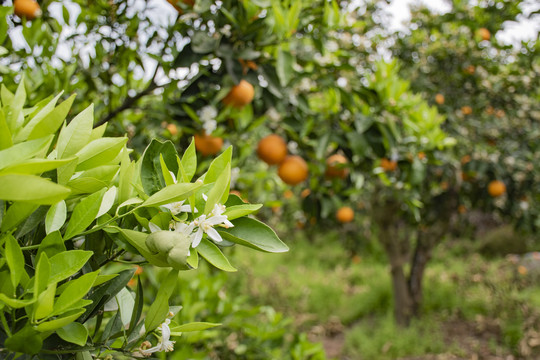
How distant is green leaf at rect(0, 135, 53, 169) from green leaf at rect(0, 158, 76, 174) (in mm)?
29

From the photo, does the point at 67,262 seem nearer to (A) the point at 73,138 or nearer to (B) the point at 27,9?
(A) the point at 73,138

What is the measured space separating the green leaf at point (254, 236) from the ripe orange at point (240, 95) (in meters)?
0.77

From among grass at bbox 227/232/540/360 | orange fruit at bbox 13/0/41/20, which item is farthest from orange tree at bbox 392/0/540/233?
orange fruit at bbox 13/0/41/20

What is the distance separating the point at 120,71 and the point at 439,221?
3.05m

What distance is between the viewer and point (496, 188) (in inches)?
102

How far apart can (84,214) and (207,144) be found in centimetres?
89

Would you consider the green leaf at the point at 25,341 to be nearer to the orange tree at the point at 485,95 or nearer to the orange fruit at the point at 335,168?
the orange fruit at the point at 335,168

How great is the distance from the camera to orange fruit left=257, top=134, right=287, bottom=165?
142cm

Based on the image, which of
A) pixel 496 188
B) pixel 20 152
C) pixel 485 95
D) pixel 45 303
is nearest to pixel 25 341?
pixel 45 303

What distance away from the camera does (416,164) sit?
1.37 m

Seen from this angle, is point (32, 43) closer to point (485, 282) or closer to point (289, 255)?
point (485, 282)

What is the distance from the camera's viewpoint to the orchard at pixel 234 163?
0.39 m

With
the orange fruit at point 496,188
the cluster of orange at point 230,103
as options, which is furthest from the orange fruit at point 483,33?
the cluster of orange at point 230,103

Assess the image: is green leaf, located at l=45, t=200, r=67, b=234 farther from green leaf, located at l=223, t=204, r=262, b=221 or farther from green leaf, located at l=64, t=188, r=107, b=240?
green leaf, located at l=223, t=204, r=262, b=221
